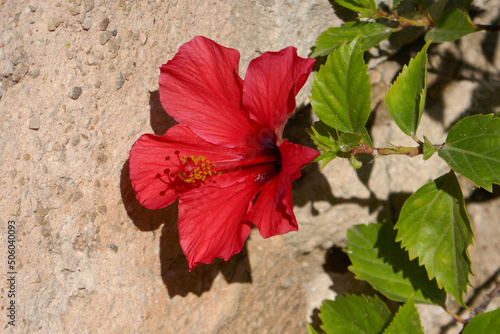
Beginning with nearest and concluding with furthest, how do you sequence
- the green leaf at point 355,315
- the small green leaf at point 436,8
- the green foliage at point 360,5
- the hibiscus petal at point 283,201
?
the hibiscus petal at point 283,201 < the green foliage at point 360,5 < the green leaf at point 355,315 < the small green leaf at point 436,8

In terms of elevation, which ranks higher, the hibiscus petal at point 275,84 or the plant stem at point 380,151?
the hibiscus petal at point 275,84

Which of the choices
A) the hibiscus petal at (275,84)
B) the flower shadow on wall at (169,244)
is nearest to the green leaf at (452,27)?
the hibiscus petal at (275,84)

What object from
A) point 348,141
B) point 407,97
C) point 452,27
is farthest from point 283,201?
point 452,27

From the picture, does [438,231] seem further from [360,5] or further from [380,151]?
[360,5]

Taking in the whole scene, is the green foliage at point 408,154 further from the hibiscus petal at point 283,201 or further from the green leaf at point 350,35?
the hibiscus petal at point 283,201

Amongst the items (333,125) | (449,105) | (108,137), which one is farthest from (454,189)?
(108,137)
